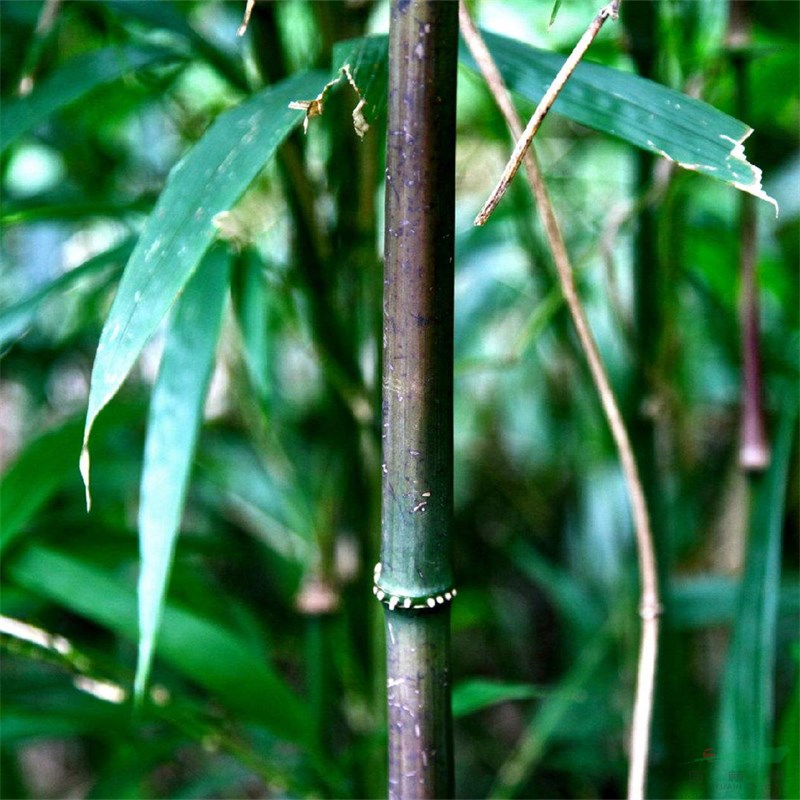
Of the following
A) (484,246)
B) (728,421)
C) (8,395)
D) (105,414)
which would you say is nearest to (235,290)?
(105,414)

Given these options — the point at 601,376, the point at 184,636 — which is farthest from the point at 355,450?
the point at 601,376

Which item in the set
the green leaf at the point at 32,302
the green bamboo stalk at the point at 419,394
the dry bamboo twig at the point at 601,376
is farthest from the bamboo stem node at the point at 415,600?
the green leaf at the point at 32,302

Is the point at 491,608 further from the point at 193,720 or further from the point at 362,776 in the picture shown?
the point at 193,720

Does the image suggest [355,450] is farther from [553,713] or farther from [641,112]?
[641,112]

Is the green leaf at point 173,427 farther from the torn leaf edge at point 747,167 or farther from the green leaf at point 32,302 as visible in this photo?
the torn leaf edge at point 747,167

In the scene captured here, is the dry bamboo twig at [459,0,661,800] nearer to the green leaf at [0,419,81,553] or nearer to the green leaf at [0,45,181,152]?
the green leaf at [0,45,181,152]

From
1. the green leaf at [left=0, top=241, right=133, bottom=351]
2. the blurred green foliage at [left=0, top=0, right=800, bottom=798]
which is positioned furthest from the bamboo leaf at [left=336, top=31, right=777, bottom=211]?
the green leaf at [left=0, top=241, right=133, bottom=351]
